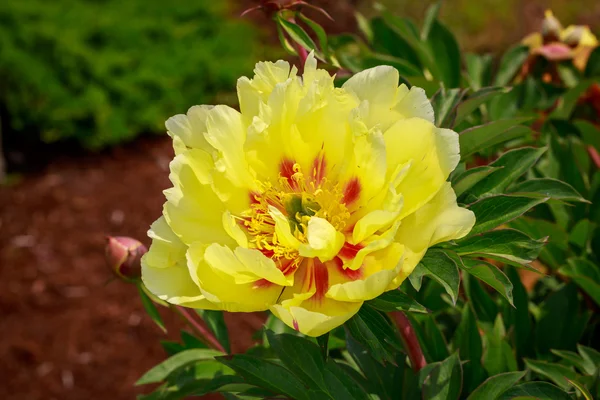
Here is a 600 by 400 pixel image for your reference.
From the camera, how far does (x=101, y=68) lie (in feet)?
11.8

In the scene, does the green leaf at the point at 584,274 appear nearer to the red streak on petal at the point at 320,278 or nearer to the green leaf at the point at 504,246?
the green leaf at the point at 504,246

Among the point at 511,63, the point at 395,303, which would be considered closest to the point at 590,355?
Result: the point at 395,303

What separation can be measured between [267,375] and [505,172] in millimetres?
→ 347

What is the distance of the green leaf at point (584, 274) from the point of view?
0.95 m

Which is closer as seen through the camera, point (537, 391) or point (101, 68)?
point (537, 391)

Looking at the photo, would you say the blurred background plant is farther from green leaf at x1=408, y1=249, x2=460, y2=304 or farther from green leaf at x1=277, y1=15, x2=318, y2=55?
green leaf at x1=277, y1=15, x2=318, y2=55

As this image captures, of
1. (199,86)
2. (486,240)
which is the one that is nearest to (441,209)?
(486,240)

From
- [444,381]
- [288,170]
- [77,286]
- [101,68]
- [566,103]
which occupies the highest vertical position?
[288,170]

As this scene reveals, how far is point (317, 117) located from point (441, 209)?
0.50 ft

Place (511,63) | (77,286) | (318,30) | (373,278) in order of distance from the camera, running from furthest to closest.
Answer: (77,286) → (511,63) → (318,30) → (373,278)

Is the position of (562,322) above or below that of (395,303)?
below

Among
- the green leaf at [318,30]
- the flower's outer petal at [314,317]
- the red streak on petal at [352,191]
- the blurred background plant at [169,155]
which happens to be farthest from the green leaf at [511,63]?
the flower's outer petal at [314,317]

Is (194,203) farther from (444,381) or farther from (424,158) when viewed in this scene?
(444,381)

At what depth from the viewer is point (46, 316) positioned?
2809 millimetres
